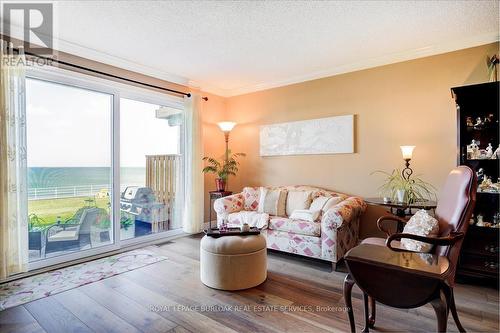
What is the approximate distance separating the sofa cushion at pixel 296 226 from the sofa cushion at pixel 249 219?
94 mm

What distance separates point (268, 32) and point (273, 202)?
2.21 metres

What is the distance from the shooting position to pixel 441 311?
1475mm

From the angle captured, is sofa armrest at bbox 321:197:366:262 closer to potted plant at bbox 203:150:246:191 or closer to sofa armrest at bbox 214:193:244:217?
sofa armrest at bbox 214:193:244:217

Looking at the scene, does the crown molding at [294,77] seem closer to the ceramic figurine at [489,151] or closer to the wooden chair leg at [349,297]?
the ceramic figurine at [489,151]

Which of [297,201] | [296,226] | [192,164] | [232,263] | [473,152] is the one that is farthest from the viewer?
[192,164]

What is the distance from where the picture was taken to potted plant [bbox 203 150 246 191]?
4.59 m

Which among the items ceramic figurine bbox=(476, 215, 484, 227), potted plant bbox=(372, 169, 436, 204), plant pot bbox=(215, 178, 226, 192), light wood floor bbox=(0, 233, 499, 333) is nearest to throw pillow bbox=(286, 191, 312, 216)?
potted plant bbox=(372, 169, 436, 204)

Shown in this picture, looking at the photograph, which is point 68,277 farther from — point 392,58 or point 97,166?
point 392,58

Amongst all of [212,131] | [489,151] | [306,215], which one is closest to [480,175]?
[489,151]

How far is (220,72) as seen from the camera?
4.14 metres

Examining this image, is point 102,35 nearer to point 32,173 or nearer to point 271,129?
point 32,173

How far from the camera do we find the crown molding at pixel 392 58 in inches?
118

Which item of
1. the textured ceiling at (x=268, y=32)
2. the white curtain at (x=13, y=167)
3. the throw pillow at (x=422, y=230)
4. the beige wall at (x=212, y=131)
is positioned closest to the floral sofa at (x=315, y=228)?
the throw pillow at (x=422, y=230)

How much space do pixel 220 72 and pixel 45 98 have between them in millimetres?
2271
